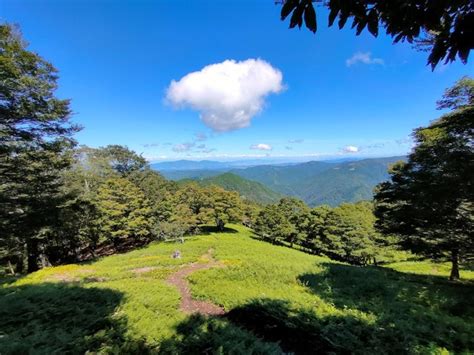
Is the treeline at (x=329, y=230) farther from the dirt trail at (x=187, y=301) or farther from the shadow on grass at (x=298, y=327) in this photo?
the shadow on grass at (x=298, y=327)

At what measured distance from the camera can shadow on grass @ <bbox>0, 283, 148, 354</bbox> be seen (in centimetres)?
444

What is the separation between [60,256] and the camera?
33.9 m

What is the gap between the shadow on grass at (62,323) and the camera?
444cm

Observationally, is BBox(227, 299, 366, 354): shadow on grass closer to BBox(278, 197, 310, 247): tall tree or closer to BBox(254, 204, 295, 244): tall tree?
BBox(254, 204, 295, 244): tall tree

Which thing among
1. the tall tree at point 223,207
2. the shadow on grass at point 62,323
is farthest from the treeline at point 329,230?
the shadow on grass at point 62,323

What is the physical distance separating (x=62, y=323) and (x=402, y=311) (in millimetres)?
9915

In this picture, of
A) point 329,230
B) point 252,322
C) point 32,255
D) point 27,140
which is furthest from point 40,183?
point 329,230

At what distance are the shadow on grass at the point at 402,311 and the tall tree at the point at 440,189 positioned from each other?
13.9 ft

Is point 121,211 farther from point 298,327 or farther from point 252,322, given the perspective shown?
point 298,327

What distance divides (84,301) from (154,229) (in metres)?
30.6

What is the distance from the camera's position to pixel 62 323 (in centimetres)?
598

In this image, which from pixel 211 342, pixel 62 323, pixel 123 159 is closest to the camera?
pixel 211 342

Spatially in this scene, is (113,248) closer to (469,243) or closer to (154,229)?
(154,229)

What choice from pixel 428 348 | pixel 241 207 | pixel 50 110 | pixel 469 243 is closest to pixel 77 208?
pixel 50 110
